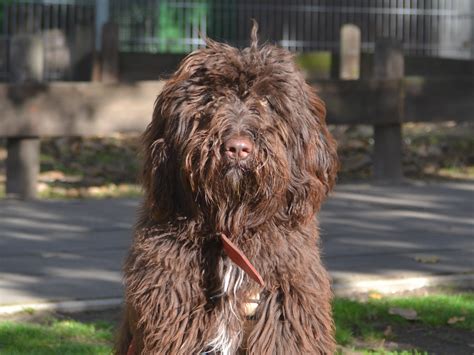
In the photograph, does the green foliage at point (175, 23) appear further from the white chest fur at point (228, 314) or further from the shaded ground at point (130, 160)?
the white chest fur at point (228, 314)

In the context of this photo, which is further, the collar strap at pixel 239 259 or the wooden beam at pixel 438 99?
the wooden beam at pixel 438 99

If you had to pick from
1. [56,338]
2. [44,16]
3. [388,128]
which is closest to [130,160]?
[388,128]

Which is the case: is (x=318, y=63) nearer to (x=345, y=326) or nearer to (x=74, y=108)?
(x=74, y=108)

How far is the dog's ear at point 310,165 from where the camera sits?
4.02 metres

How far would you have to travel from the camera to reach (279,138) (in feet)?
12.9

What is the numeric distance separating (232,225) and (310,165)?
375mm

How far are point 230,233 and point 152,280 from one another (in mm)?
368

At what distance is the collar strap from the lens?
3965mm

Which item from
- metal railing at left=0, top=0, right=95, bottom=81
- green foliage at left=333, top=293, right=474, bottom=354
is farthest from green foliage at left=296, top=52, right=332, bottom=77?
green foliage at left=333, top=293, right=474, bottom=354

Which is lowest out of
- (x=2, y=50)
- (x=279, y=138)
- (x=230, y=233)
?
(x=230, y=233)

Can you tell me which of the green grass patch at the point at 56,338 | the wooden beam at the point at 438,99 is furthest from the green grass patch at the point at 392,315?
the wooden beam at the point at 438,99

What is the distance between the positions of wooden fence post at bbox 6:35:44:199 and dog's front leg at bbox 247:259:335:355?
5471 millimetres

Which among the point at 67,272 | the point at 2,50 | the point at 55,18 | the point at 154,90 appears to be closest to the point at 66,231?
the point at 67,272

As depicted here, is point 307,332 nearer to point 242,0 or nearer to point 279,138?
point 279,138
